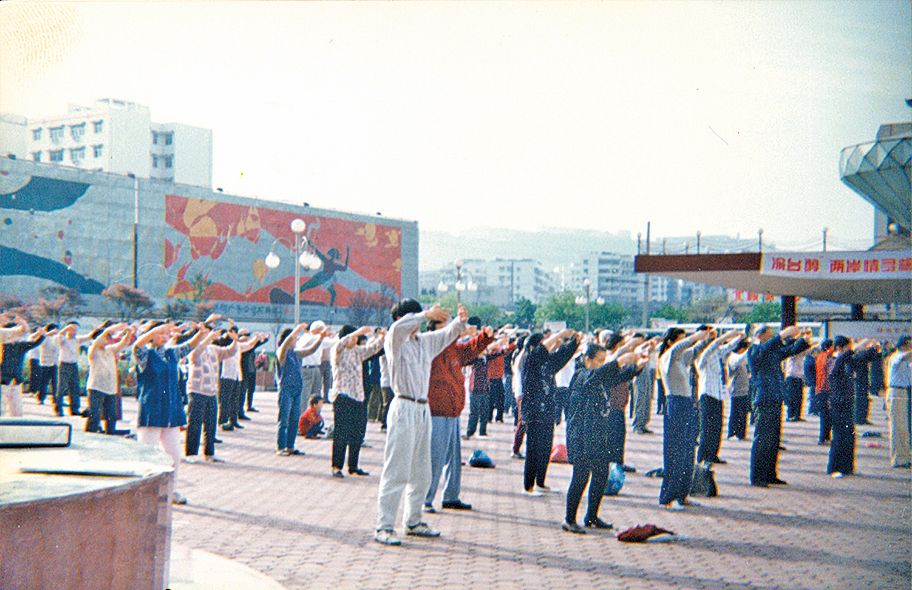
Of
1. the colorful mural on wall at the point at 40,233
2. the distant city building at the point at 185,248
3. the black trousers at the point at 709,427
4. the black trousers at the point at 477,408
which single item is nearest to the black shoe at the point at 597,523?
the black trousers at the point at 709,427

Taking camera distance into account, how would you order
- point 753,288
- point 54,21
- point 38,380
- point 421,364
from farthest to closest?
1. point 753,288
2. point 38,380
3. point 421,364
4. point 54,21

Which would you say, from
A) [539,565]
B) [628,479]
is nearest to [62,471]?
[539,565]

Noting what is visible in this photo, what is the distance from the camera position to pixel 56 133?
75.3 metres

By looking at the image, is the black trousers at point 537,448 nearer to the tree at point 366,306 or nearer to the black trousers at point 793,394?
the black trousers at point 793,394

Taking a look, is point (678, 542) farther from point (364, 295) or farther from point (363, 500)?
point (364, 295)

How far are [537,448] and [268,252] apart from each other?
205ft

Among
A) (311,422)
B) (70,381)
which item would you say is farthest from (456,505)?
(70,381)

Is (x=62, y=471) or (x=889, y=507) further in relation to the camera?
(x=889, y=507)

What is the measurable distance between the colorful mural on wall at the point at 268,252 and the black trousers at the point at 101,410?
4816cm

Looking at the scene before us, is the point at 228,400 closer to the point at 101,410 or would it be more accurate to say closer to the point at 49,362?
the point at 101,410

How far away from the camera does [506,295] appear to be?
568 ft

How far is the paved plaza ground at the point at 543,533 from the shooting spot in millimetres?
5664

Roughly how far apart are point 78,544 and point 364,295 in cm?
7227

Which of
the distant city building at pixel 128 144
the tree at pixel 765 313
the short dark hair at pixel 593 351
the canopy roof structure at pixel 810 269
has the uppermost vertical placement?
the distant city building at pixel 128 144
